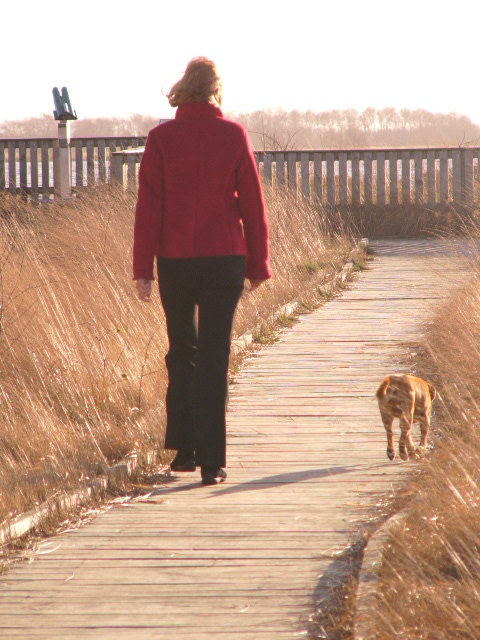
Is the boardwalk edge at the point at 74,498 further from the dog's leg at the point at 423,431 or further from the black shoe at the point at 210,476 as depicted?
the dog's leg at the point at 423,431

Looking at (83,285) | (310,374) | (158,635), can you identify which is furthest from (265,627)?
(83,285)

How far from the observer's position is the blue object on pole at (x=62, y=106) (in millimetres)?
17828

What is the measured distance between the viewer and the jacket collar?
4512mm

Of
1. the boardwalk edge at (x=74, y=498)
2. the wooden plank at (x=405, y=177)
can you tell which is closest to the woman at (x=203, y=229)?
the boardwalk edge at (x=74, y=498)

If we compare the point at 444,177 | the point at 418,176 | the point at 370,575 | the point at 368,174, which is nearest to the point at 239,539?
the point at 370,575

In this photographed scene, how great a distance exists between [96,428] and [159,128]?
1.90 metres

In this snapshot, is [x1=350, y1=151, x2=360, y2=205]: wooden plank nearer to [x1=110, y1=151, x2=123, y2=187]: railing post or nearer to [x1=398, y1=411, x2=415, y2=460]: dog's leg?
[x1=110, y1=151, x2=123, y2=187]: railing post

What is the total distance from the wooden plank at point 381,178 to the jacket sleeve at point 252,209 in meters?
13.4

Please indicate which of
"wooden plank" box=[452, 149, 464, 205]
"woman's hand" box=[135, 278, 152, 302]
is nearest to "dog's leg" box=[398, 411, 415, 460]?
"woman's hand" box=[135, 278, 152, 302]

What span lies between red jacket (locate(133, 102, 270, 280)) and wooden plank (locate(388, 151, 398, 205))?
13494 millimetres

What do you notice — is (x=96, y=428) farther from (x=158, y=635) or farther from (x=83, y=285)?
(x=83, y=285)

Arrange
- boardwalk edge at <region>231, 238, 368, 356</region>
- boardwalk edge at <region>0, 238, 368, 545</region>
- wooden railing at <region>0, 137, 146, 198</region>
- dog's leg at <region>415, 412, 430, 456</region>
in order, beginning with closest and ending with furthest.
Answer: boardwalk edge at <region>0, 238, 368, 545</region>, dog's leg at <region>415, 412, 430, 456</region>, boardwalk edge at <region>231, 238, 368, 356</region>, wooden railing at <region>0, 137, 146, 198</region>

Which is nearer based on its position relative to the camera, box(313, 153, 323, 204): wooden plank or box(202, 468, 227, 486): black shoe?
box(202, 468, 227, 486): black shoe

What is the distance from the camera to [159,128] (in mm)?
4473
